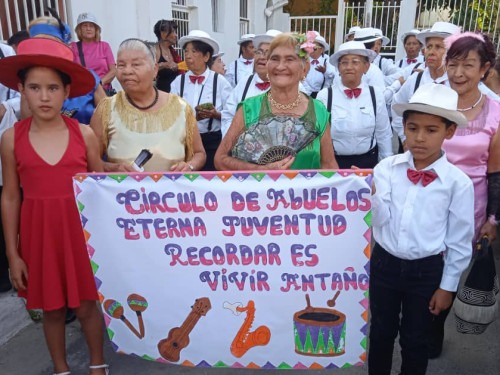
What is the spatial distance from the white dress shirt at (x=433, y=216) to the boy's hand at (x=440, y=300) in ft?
0.09

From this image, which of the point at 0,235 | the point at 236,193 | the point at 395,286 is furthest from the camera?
the point at 0,235

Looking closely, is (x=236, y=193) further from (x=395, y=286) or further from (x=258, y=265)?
(x=395, y=286)

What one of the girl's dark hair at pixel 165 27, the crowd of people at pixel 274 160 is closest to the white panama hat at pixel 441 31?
the crowd of people at pixel 274 160

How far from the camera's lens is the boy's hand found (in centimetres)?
221

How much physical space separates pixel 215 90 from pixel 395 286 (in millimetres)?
3248

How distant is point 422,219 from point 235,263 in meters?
0.92

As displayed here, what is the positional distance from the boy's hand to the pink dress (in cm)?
74

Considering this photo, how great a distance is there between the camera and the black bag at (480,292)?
2.54 metres

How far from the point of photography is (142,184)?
7.16 ft

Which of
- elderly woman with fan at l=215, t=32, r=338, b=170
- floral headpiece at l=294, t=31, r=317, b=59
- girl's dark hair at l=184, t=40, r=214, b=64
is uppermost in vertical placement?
girl's dark hair at l=184, t=40, r=214, b=64

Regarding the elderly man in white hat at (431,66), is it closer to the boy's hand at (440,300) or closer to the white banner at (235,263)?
the boy's hand at (440,300)

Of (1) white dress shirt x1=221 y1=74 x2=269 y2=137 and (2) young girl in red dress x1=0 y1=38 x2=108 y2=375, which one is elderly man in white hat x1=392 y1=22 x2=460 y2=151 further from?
(2) young girl in red dress x1=0 y1=38 x2=108 y2=375

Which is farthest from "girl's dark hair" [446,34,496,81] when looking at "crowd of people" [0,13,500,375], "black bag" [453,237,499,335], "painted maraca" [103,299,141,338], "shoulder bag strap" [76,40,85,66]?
"shoulder bag strap" [76,40,85,66]

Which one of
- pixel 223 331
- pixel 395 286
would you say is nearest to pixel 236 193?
pixel 223 331
